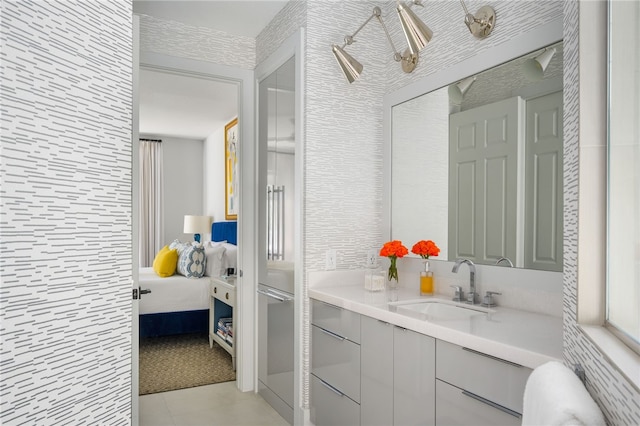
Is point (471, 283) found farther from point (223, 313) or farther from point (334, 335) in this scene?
point (223, 313)

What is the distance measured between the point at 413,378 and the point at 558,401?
38.7 inches

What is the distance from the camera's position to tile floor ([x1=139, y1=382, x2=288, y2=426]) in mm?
2674

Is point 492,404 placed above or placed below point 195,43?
below

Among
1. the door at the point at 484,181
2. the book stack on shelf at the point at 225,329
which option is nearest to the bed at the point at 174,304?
the book stack on shelf at the point at 225,329

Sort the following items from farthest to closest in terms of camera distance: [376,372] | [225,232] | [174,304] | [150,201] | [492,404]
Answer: [150,201]
[225,232]
[174,304]
[376,372]
[492,404]

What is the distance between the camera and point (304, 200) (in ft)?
8.38

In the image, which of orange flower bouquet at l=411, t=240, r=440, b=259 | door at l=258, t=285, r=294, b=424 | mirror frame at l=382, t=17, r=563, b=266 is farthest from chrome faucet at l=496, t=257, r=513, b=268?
door at l=258, t=285, r=294, b=424

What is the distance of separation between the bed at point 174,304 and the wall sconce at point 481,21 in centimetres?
359

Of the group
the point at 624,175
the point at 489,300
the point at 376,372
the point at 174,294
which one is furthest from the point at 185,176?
the point at 624,175

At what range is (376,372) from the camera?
6.25 feet

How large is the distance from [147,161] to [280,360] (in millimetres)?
5269

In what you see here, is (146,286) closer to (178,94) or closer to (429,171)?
(178,94)

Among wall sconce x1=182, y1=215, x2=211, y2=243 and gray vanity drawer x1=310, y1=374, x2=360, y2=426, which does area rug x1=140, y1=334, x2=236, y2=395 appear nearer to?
gray vanity drawer x1=310, y1=374, x2=360, y2=426

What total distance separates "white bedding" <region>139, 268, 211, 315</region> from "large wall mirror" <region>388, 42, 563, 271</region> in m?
2.69
